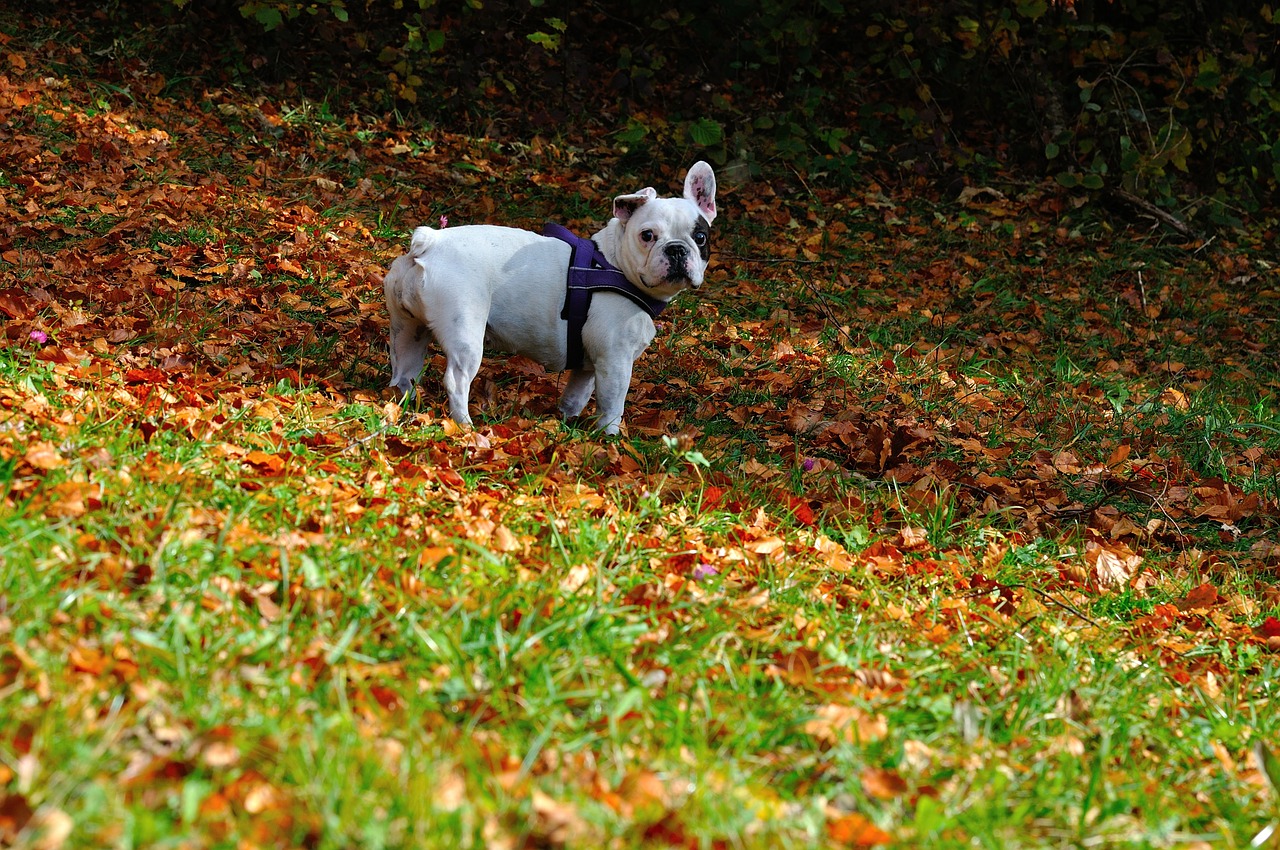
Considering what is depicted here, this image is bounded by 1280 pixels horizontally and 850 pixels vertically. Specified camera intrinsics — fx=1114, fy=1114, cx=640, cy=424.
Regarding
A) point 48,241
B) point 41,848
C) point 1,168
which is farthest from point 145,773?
point 1,168

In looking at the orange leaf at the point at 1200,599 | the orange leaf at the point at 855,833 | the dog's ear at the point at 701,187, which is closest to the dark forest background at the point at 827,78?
the dog's ear at the point at 701,187

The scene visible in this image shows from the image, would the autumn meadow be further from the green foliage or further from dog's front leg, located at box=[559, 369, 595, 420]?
the green foliage

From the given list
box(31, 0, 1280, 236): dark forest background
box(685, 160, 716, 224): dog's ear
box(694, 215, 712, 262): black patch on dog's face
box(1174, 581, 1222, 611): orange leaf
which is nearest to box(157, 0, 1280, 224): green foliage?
box(31, 0, 1280, 236): dark forest background

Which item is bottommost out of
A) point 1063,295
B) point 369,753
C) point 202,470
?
point 1063,295

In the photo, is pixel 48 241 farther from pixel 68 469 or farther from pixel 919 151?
pixel 919 151

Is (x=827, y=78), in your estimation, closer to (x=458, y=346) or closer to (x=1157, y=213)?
(x=1157, y=213)

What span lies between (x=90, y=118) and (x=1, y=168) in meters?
1.23

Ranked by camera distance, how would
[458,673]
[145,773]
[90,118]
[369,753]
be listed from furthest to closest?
[90,118]
[458,673]
[369,753]
[145,773]

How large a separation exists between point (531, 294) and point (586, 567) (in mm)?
1910

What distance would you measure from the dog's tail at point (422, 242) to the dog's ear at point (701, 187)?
1.25m

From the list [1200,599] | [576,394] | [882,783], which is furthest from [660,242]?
[882,783]

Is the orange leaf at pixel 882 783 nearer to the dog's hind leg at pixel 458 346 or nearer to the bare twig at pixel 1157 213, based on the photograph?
the dog's hind leg at pixel 458 346

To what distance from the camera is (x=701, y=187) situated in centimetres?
520

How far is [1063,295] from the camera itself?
8852 mm
